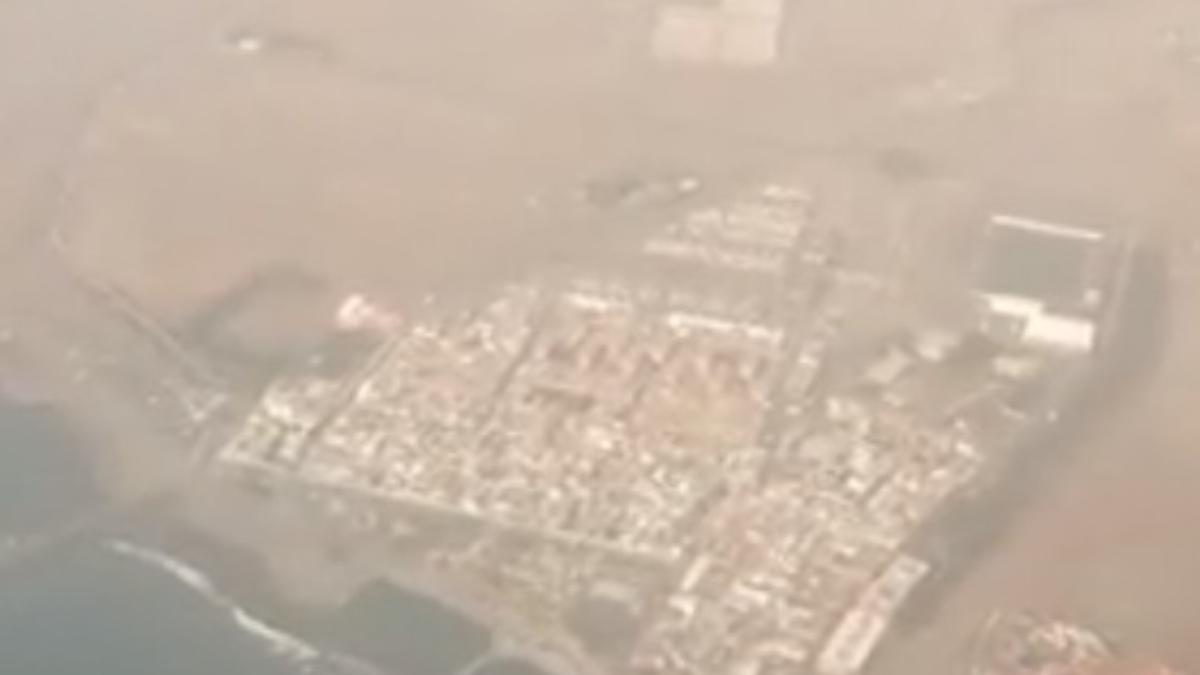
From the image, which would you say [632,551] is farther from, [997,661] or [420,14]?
[420,14]

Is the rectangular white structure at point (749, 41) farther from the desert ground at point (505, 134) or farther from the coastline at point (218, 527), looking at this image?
the coastline at point (218, 527)

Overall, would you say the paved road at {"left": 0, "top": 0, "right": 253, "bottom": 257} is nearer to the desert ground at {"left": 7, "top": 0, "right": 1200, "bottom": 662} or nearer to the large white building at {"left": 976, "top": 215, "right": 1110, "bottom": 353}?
the desert ground at {"left": 7, "top": 0, "right": 1200, "bottom": 662}

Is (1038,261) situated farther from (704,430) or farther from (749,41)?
(749,41)

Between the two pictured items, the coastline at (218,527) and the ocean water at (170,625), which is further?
the coastline at (218,527)

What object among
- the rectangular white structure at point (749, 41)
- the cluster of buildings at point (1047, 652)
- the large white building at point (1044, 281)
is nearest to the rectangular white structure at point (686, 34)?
the rectangular white structure at point (749, 41)

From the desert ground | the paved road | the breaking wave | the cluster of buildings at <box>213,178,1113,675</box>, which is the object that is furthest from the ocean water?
the paved road
